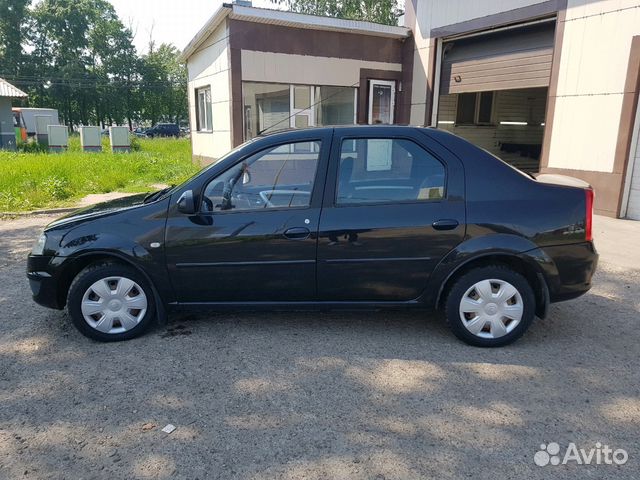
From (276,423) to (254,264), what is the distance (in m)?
1.29

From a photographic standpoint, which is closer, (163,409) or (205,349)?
(163,409)

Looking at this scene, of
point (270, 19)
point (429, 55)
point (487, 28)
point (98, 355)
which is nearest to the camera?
point (98, 355)

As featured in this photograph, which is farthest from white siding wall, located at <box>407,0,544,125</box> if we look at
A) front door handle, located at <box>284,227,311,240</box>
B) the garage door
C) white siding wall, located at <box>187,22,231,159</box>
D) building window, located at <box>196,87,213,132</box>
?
front door handle, located at <box>284,227,311,240</box>

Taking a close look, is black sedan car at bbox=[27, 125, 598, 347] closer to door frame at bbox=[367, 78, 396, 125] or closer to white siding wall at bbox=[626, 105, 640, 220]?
white siding wall at bbox=[626, 105, 640, 220]

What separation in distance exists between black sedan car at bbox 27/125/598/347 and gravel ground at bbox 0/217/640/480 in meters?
0.33

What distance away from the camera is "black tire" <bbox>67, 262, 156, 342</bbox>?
3889mm

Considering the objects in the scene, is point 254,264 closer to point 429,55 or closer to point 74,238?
point 74,238

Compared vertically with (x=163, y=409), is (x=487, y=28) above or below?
above

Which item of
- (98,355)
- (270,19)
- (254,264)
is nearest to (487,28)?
(270,19)

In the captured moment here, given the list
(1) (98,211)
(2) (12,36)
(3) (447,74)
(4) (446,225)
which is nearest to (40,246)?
(1) (98,211)

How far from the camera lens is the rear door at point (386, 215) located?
147 inches

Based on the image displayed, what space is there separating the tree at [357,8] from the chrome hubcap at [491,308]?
87.5ft

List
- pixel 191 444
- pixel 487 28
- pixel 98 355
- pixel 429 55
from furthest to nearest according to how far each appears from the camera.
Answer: pixel 429 55
pixel 487 28
pixel 98 355
pixel 191 444

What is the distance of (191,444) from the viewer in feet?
8.97
